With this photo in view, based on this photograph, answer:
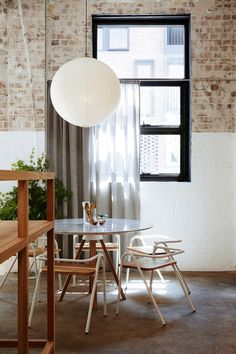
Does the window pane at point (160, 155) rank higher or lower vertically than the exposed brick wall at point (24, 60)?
lower

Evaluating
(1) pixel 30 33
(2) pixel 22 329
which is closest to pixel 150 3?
(1) pixel 30 33

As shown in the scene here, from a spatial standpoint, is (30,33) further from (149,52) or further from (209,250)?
(209,250)

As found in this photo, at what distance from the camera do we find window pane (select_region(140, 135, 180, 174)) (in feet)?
20.8

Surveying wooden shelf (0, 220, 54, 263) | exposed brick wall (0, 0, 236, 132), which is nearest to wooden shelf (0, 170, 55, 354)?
wooden shelf (0, 220, 54, 263)

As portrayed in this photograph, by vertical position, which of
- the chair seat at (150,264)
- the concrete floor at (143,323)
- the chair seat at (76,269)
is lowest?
the concrete floor at (143,323)

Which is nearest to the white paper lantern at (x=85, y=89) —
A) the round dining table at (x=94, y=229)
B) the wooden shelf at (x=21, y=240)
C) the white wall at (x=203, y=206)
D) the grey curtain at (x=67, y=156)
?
the round dining table at (x=94, y=229)

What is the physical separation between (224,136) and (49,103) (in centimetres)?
223

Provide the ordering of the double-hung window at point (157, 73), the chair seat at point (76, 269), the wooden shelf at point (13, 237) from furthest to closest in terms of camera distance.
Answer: the double-hung window at point (157, 73) → the chair seat at point (76, 269) → the wooden shelf at point (13, 237)

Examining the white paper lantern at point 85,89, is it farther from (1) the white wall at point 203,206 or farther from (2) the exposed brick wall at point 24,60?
(1) the white wall at point 203,206

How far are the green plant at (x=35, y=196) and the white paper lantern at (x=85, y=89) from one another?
1.60m

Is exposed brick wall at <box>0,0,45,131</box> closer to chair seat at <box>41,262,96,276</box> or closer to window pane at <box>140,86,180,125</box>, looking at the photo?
window pane at <box>140,86,180,125</box>

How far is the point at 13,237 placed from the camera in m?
2.21

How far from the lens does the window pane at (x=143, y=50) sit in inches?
249

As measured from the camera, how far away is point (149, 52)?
250 inches
